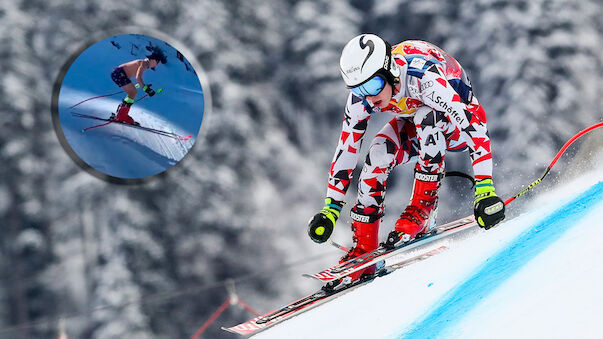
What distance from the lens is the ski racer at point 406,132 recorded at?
2.52 meters

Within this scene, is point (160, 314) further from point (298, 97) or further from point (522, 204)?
point (522, 204)

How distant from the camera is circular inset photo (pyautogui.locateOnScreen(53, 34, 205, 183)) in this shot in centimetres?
507

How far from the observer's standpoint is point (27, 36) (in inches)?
243

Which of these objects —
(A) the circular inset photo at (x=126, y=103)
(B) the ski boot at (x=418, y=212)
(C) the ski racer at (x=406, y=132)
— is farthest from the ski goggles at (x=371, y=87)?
(A) the circular inset photo at (x=126, y=103)

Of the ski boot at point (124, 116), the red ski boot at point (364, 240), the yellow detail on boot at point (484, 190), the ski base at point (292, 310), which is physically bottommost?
the ski base at point (292, 310)

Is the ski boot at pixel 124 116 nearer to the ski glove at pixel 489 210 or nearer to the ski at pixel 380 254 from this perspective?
the ski at pixel 380 254

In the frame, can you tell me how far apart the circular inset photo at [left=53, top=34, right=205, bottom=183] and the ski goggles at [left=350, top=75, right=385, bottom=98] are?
303 centimetres

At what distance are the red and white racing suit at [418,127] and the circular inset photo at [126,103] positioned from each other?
9.15 ft

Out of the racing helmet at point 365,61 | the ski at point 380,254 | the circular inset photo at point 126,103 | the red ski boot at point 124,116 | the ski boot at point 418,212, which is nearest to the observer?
the racing helmet at point 365,61

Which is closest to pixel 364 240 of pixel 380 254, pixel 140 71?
pixel 380 254

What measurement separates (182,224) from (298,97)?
1.95m

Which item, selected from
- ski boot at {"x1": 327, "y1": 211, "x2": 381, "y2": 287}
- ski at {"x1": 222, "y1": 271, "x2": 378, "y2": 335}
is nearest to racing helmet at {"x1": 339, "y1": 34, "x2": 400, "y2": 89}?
ski boot at {"x1": 327, "y1": 211, "x2": 381, "y2": 287}

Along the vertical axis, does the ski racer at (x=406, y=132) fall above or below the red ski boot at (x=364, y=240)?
above

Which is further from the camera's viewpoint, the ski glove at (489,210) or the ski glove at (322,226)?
the ski glove at (322,226)
